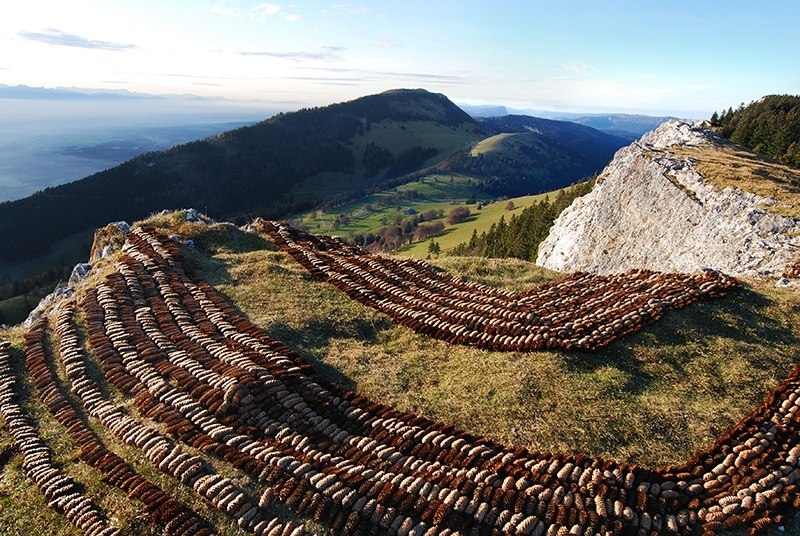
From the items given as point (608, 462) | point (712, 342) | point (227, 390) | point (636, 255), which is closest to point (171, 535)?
point (227, 390)

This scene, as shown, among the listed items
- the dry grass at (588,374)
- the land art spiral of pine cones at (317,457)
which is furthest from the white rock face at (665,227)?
the land art spiral of pine cones at (317,457)

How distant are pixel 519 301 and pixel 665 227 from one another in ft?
113

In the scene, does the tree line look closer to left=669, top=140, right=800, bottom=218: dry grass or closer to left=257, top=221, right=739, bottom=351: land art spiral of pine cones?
left=669, top=140, right=800, bottom=218: dry grass

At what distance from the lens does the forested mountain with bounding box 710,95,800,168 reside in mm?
91050

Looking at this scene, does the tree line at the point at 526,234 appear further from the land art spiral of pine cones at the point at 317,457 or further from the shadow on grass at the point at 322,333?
the land art spiral of pine cones at the point at 317,457

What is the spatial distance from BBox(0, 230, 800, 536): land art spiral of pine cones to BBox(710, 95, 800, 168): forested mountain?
90487 mm

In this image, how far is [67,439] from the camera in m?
18.2

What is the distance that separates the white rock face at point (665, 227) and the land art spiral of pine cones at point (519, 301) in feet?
44.9

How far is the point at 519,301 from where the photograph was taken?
27.7 meters

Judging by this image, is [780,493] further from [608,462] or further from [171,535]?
[171,535]

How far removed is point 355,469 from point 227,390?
685 centimetres

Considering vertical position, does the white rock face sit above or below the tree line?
above

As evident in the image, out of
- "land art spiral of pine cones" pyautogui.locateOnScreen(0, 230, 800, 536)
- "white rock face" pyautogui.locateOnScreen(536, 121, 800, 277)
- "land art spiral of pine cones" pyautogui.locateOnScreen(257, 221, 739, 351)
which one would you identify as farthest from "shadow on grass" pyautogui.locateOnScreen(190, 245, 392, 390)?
"white rock face" pyautogui.locateOnScreen(536, 121, 800, 277)

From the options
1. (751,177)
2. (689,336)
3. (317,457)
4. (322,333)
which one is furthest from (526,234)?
(317,457)
